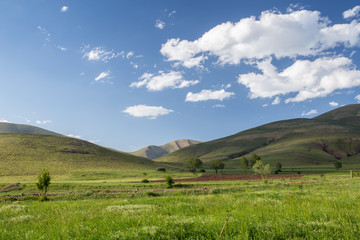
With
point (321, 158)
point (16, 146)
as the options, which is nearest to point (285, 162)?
point (321, 158)

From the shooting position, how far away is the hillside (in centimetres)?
9775

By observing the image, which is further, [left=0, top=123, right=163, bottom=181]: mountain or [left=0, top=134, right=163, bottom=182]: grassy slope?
[left=0, top=134, right=163, bottom=182]: grassy slope

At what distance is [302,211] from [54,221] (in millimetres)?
9814

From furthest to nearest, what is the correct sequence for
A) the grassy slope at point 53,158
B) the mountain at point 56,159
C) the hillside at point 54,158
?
the grassy slope at point 53,158
the hillside at point 54,158
the mountain at point 56,159

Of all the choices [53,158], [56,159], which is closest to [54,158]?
[53,158]

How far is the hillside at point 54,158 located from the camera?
321 feet

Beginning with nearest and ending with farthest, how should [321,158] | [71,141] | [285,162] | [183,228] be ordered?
[183,228] < [71,141] < [285,162] < [321,158]

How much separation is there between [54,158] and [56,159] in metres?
2.15

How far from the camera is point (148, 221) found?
837 cm

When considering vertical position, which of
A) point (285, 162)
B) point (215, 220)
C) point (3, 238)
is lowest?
point (285, 162)

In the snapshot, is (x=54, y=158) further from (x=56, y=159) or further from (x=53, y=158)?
(x=56, y=159)

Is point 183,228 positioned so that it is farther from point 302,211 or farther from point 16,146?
point 16,146

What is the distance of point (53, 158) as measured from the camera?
122 metres

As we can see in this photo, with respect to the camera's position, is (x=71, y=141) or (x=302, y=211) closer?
(x=302, y=211)
